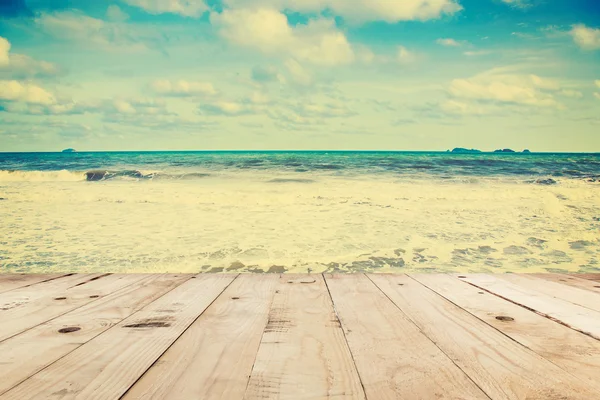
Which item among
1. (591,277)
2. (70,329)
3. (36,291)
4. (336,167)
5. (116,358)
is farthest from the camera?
(336,167)

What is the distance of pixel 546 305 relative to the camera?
1891 mm

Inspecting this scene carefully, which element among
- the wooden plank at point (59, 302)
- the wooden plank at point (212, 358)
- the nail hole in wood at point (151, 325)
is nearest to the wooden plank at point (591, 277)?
the wooden plank at point (212, 358)

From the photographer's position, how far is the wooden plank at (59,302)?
5.34ft

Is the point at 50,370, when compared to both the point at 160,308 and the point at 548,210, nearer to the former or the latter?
the point at 160,308

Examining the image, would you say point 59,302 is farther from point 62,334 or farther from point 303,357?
point 303,357

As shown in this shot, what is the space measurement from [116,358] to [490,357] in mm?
1159

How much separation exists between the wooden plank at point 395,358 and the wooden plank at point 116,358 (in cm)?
64

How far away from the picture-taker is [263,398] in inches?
40.8

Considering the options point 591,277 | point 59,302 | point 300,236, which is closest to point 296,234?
point 300,236

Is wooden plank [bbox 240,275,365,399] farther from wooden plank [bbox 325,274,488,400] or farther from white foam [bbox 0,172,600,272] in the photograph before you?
white foam [bbox 0,172,600,272]

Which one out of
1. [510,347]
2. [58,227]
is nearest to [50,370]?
[510,347]

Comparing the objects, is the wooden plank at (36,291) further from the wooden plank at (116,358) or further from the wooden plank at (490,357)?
the wooden plank at (490,357)

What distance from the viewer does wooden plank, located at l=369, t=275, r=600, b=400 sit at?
108cm

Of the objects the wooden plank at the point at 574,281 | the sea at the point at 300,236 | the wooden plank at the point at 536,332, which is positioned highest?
the wooden plank at the point at 536,332
